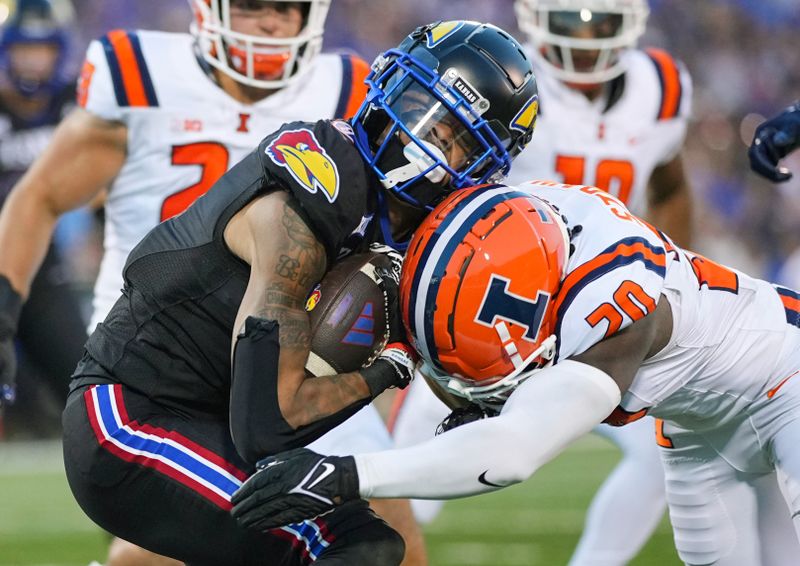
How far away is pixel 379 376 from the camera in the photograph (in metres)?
2.40

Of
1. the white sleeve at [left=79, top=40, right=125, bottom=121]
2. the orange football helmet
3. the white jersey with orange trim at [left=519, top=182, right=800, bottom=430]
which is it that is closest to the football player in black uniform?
the orange football helmet

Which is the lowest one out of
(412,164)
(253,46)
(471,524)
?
(471,524)

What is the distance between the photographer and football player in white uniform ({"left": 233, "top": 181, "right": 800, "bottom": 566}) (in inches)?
86.2

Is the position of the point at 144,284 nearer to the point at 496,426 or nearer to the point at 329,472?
the point at 329,472

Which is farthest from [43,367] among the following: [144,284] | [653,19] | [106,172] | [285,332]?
[653,19]

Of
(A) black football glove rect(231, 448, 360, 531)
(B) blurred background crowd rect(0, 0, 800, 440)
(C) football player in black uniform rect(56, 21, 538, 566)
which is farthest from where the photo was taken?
(B) blurred background crowd rect(0, 0, 800, 440)

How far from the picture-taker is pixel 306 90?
13.1 feet

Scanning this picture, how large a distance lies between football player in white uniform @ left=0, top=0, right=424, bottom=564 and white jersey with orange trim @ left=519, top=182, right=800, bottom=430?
4.62 feet

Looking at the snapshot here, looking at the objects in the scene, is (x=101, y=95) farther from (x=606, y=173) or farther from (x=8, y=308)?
(x=606, y=173)

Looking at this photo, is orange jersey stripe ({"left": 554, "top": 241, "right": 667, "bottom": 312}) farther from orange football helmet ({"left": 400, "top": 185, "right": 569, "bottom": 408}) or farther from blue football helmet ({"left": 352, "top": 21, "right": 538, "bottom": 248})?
blue football helmet ({"left": 352, "top": 21, "right": 538, "bottom": 248})

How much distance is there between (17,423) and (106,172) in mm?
4565

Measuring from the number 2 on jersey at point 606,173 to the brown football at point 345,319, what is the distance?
2.22m

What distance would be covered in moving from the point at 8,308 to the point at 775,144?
219cm

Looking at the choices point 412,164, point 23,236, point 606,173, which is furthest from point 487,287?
point 606,173
